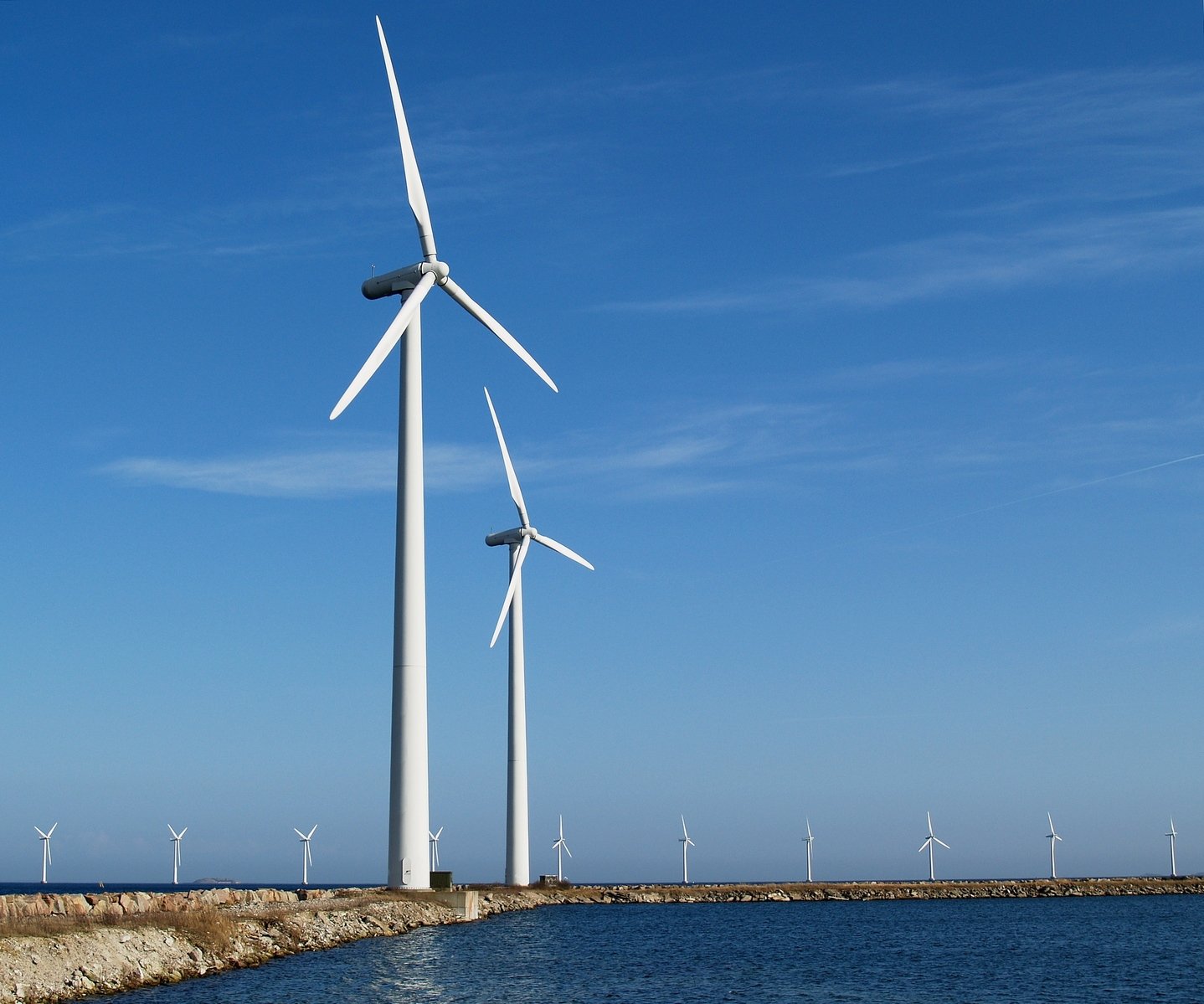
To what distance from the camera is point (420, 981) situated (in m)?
40.2

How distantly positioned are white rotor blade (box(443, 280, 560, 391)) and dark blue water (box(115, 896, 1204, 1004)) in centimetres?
2888

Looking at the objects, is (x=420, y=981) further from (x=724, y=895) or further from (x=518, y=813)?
(x=724, y=895)

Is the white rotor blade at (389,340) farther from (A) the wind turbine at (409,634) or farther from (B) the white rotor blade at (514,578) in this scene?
(B) the white rotor blade at (514,578)

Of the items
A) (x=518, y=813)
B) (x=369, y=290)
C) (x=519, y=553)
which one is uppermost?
(x=369, y=290)

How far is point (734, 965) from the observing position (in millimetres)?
55062

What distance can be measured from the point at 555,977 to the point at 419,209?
37874mm

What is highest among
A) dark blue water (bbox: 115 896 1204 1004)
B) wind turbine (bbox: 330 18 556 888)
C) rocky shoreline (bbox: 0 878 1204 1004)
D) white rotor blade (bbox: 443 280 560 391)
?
white rotor blade (bbox: 443 280 560 391)

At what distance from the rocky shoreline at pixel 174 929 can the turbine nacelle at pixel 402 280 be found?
29.0m

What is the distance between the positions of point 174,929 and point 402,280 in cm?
3374

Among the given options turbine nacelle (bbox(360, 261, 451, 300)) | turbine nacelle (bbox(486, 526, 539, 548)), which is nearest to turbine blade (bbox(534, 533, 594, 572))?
turbine nacelle (bbox(486, 526, 539, 548))

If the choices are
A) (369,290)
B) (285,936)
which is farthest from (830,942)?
(369,290)

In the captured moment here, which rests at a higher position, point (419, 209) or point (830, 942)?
point (419, 209)

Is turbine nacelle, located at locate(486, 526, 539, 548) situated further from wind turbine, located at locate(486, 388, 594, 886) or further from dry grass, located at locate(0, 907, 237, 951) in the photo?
dry grass, located at locate(0, 907, 237, 951)

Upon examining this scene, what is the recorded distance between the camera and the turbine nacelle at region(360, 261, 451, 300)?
64562 mm
